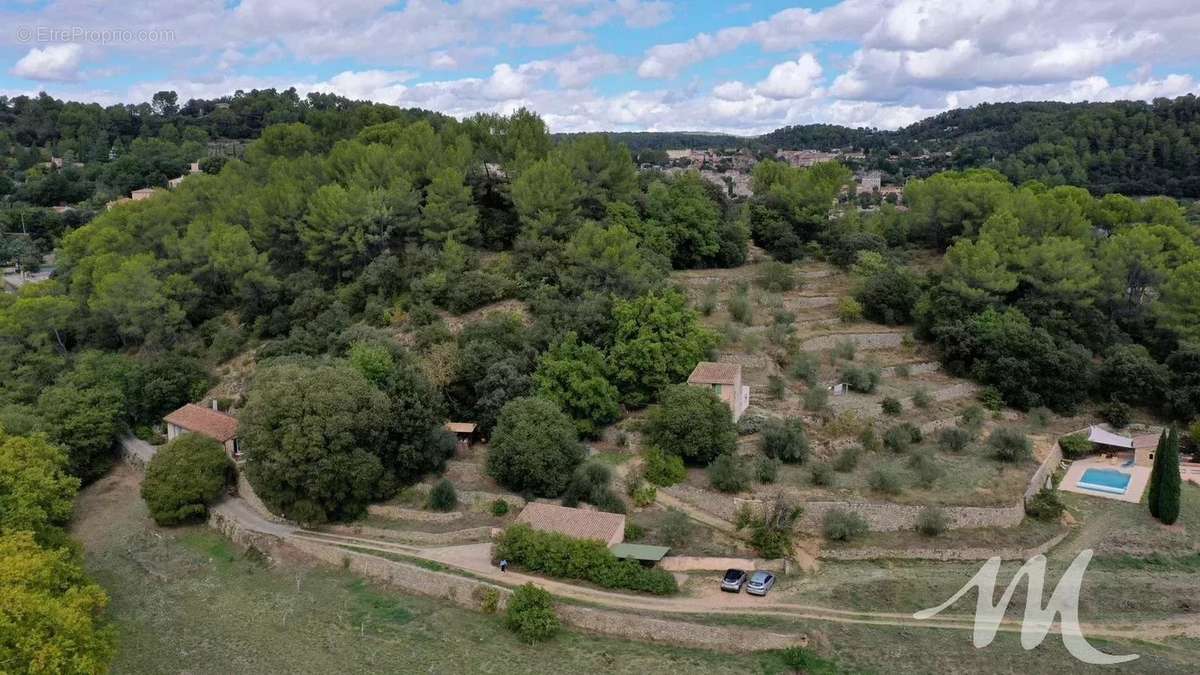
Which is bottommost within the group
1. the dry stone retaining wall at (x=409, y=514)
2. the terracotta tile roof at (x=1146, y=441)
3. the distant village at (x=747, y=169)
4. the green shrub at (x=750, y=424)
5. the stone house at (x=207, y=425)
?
the terracotta tile roof at (x=1146, y=441)

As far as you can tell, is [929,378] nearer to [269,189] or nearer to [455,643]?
[455,643]

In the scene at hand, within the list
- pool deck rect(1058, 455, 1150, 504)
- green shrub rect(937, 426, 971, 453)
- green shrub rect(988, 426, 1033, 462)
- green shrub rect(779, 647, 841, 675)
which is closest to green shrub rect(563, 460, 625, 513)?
green shrub rect(779, 647, 841, 675)

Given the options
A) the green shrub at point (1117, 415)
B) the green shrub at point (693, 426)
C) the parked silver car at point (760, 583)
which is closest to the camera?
the parked silver car at point (760, 583)

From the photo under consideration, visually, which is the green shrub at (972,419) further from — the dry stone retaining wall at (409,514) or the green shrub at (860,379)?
the dry stone retaining wall at (409,514)

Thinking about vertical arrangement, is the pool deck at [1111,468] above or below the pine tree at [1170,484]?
below

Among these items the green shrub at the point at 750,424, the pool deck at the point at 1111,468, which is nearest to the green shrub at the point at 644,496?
the green shrub at the point at 750,424

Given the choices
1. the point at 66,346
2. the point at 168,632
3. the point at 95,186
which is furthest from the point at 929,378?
the point at 95,186

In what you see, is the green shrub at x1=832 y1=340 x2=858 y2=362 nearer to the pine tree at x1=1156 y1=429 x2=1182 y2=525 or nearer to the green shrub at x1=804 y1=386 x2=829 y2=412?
the green shrub at x1=804 y1=386 x2=829 y2=412
